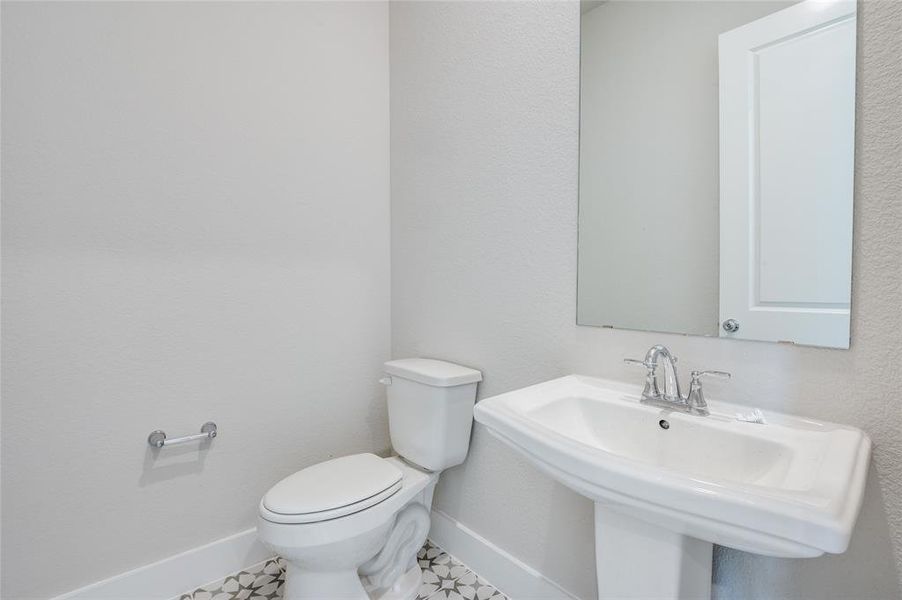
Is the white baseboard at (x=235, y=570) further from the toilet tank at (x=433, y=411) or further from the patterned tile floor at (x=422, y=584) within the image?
the toilet tank at (x=433, y=411)

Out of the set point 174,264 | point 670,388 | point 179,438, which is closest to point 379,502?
point 179,438

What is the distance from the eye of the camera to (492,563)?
149cm

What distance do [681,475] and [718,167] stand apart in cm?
76

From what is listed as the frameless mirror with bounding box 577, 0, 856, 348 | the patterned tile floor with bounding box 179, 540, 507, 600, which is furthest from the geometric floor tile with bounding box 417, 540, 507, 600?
the frameless mirror with bounding box 577, 0, 856, 348

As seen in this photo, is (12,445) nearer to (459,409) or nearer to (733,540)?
(459,409)

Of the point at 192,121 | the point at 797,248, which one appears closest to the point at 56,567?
the point at 192,121

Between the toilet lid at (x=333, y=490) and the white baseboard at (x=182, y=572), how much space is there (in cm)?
50

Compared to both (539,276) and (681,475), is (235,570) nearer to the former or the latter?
(539,276)

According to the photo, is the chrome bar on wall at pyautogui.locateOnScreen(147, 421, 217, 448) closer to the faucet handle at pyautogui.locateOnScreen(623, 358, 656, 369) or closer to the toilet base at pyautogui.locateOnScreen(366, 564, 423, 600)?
the toilet base at pyautogui.locateOnScreen(366, 564, 423, 600)

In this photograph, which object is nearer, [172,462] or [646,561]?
[646,561]

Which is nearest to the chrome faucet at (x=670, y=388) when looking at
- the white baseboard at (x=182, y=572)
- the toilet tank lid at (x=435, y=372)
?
the toilet tank lid at (x=435, y=372)

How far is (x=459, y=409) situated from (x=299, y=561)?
65 centimetres

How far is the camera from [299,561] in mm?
1189

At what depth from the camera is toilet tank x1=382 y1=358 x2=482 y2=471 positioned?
1.46m
